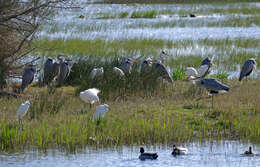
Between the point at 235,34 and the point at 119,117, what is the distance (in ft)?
60.0

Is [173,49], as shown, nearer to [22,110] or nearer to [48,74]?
[48,74]

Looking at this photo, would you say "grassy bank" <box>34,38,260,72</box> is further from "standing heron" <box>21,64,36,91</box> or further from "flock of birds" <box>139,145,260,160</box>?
"flock of birds" <box>139,145,260,160</box>

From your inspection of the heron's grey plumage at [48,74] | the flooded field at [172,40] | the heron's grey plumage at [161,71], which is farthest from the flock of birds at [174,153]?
the heron's grey plumage at [48,74]

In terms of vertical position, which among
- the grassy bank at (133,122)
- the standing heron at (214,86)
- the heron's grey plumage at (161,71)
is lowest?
the grassy bank at (133,122)

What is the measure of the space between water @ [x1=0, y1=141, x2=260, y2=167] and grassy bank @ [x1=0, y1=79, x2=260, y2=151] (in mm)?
303

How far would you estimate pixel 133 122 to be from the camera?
9570 mm

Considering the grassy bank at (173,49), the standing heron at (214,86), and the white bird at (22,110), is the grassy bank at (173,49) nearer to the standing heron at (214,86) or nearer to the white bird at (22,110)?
the standing heron at (214,86)

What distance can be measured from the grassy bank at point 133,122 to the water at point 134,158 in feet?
1.00

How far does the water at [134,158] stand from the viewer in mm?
7879

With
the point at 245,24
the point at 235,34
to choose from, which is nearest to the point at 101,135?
the point at 235,34

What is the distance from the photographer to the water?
788cm

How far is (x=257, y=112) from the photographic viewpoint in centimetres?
1052

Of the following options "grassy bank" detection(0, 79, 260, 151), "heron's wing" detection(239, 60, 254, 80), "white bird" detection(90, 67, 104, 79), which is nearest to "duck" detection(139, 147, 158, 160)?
"grassy bank" detection(0, 79, 260, 151)

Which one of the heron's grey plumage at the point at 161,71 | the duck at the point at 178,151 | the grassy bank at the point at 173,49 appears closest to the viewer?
the duck at the point at 178,151
